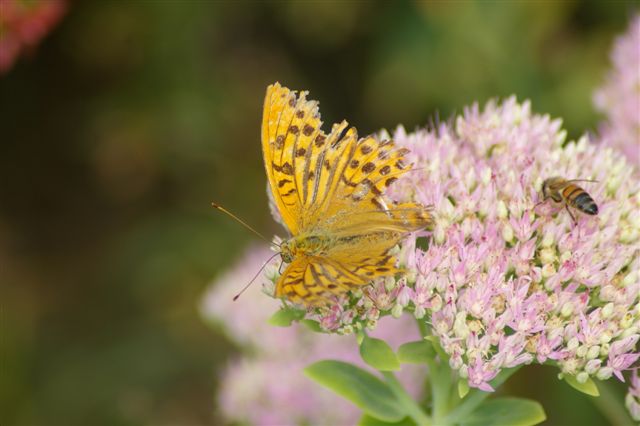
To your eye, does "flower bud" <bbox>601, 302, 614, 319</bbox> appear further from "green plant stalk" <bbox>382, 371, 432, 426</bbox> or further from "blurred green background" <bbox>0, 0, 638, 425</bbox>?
"blurred green background" <bbox>0, 0, 638, 425</bbox>

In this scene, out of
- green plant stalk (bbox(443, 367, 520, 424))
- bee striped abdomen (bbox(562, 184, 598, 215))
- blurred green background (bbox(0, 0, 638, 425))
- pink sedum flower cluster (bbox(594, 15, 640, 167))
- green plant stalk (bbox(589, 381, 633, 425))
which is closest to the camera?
bee striped abdomen (bbox(562, 184, 598, 215))

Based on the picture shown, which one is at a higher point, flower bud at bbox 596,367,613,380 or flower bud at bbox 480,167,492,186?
flower bud at bbox 480,167,492,186

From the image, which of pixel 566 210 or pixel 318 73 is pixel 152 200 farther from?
pixel 566 210

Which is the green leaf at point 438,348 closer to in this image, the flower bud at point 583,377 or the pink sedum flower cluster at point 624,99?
the flower bud at point 583,377

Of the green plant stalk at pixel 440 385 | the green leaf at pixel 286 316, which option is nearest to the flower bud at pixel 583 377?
the green plant stalk at pixel 440 385

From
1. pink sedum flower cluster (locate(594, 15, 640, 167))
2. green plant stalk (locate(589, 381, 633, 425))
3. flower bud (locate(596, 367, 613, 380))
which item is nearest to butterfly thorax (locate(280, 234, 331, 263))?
flower bud (locate(596, 367, 613, 380))

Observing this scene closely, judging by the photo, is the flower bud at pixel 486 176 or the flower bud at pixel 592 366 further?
the flower bud at pixel 486 176

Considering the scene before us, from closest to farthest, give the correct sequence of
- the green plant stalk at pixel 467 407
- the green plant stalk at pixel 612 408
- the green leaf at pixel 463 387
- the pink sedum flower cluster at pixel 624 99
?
the green leaf at pixel 463 387, the green plant stalk at pixel 467 407, the green plant stalk at pixel 612 408, the pink sedum flower cluster at pixel 624 99
